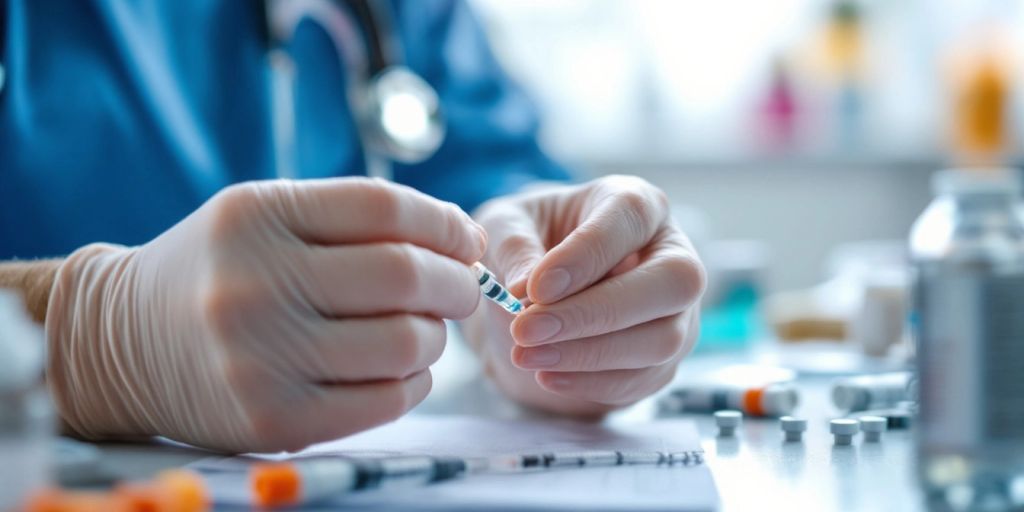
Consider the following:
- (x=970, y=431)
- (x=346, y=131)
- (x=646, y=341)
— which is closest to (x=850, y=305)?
(x=346, y=131)

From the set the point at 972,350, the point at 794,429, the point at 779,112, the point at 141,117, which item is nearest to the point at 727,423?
the point at 794,429

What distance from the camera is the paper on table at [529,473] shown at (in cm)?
57

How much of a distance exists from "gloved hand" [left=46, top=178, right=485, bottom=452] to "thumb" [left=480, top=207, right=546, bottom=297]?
107 millimetres

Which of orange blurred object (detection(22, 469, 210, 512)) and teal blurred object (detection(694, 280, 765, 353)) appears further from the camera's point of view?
teal blurred object (detection(694, 280, 765, 353))

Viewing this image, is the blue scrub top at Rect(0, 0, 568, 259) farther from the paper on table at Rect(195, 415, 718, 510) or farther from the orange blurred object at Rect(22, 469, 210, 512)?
the orange blurred object at Rect(22, 469, 210, 512)

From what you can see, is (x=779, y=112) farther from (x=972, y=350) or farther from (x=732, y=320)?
(x=972, y=350)

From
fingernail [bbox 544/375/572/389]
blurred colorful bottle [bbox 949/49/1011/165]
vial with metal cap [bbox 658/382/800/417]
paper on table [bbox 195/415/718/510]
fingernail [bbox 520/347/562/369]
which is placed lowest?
paper on table [bbox 195/415/718/510]

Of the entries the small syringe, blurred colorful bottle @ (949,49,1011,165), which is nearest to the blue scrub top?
the small syringe

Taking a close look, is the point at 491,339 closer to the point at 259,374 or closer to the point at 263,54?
the point at 259,374

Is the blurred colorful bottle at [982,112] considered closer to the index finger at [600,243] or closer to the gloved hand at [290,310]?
the index finger at [600,243]

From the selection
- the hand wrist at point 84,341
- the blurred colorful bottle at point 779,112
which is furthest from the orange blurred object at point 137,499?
the blurred colorful bottle at point 779,112

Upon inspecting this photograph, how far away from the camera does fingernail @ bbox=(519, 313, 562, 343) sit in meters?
0.74

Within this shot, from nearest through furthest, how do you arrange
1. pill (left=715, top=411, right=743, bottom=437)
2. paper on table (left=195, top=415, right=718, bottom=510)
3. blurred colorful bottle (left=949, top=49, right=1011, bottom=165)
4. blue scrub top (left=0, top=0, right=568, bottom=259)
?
paper on table (left=195, top=415, right=718, bottom=510)
pill (left=715, top=411, right=743, bottom=437)
blue scrub top (left=0, top=0, right=568, bottom=259)
blurred colorful bottle (left=949, top=49, right=1011, bottom=165)

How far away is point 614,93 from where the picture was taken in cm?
305
